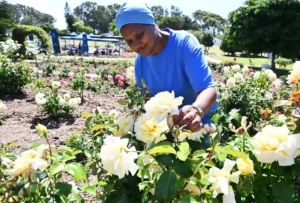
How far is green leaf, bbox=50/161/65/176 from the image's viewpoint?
1.09 meters

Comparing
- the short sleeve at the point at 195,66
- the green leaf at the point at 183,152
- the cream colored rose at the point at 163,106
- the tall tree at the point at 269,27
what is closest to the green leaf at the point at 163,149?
the green leaf at the point at 183,152

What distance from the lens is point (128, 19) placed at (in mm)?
1497

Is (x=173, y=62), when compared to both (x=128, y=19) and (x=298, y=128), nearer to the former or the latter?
(x=128, y=19)

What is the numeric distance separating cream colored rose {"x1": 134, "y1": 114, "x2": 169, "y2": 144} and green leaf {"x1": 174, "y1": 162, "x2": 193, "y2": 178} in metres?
0.10

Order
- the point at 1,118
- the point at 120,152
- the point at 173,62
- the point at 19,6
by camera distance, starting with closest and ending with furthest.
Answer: the point at 120,152 < the point at 173,62 < the point at 1,118 < the point at 19,6

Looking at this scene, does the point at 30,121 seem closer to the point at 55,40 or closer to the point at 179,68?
the point at 179,68

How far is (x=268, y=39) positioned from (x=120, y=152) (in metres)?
20.5

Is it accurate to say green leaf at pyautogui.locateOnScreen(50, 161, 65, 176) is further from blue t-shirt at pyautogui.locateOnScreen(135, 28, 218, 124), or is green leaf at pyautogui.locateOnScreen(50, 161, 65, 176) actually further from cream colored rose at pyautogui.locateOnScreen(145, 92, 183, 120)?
blue t-shirt at pyautogui.locateOnScreen(135, 28, 218, 124)

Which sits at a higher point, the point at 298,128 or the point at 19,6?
the point at 19,6

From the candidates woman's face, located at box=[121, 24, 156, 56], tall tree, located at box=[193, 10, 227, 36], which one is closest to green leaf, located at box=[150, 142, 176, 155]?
woman's face, located at box=[121, 24, 156, 56]

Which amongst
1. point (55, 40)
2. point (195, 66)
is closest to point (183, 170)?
point (195, 66)

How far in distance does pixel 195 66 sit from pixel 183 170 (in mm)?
725

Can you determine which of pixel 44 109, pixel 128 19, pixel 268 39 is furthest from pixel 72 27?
pixel 128 19

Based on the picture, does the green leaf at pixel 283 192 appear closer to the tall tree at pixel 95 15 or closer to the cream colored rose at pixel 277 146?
the cream colored rose at pixel 277 146
